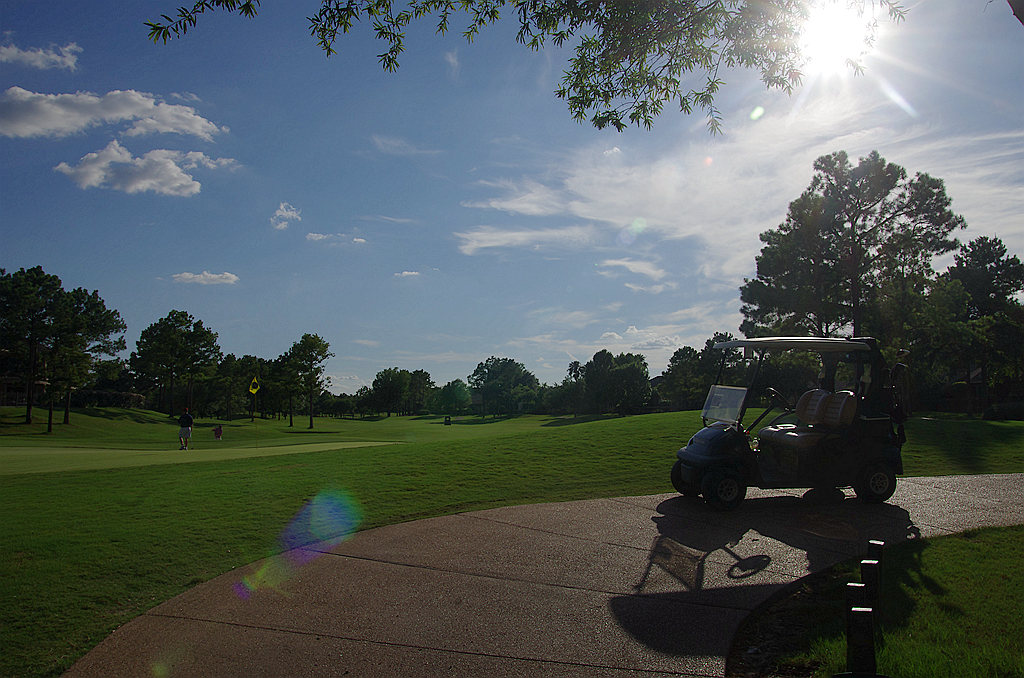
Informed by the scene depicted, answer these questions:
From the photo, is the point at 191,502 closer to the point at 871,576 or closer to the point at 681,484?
the point at 681,484

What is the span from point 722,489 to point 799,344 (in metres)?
2.64

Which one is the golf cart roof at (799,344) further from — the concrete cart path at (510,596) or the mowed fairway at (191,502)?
the mowed fairway at (191,502)

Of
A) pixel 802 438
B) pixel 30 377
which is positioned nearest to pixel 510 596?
pixel 802 438

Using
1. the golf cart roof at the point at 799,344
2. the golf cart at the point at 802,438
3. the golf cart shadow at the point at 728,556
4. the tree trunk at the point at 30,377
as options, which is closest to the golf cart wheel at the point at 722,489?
the golf cart at the point at 802,438

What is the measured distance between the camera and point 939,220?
36719mm

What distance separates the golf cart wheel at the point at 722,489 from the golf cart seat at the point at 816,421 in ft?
3.65

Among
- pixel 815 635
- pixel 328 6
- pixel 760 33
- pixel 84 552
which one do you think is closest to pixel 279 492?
pixel 84 552

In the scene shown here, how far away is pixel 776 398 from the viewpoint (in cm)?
991

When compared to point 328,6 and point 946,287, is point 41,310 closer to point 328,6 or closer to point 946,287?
point 328,6

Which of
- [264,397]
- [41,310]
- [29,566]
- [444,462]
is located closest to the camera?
[29,566]

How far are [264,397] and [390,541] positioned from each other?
313ft

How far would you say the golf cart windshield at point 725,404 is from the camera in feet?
30.8

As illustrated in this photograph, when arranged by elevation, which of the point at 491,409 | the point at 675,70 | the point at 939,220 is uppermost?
the point at 939,220

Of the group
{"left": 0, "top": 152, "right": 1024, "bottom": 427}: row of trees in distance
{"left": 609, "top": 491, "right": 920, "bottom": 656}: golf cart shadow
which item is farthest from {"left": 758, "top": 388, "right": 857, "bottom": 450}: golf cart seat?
{"left": 0, "top": 152, "right": 1024, "bottom": 427}: row of trees in distance
